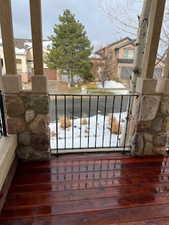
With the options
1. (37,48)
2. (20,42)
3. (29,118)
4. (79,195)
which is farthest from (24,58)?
(79,195)

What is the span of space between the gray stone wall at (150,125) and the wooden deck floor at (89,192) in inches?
6.6

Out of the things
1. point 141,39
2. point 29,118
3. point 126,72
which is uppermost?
point 141,39

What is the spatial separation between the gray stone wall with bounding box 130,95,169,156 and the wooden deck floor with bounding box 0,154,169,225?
17 centimetres

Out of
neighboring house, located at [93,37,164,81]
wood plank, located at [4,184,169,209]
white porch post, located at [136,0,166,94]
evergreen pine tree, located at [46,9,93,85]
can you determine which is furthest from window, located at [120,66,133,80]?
wood plank, located at [4,184,169,209]

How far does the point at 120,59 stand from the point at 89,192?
5.88 ft

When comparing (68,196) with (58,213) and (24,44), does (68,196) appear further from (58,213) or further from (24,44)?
(24,44)

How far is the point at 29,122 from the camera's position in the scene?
179 cm

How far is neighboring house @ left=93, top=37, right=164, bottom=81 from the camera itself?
196 centimetres

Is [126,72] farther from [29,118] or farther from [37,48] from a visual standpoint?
[29,118]

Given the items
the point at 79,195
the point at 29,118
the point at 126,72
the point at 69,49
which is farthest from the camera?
the point at 126,72

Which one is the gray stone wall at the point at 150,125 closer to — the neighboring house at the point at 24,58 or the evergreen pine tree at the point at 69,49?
the evergreen pine tree at the point at 69,49

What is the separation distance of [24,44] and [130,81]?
1.65 meters

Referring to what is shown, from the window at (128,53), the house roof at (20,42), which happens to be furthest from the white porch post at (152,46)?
the house roof at (20,42)

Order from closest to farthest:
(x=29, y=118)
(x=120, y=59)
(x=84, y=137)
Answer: (x=29, y=118), (x=120, y=59), (x=84, y=137)
